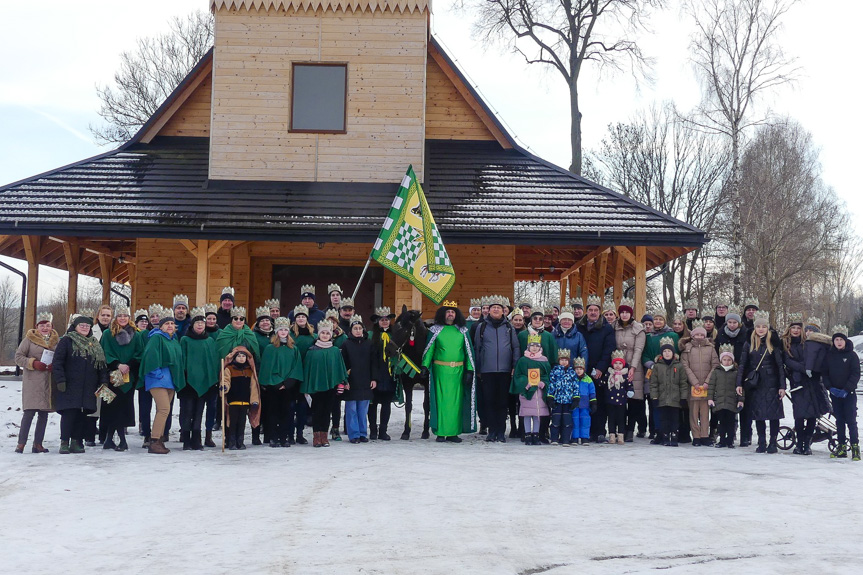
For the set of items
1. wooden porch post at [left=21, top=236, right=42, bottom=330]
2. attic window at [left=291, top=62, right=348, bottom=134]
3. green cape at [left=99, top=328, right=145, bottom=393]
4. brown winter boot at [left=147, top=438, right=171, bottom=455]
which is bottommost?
brown winter boot at [left=147, top=438, right=171, bottom=455]

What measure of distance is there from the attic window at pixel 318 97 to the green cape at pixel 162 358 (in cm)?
783

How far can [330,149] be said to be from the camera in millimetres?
17344

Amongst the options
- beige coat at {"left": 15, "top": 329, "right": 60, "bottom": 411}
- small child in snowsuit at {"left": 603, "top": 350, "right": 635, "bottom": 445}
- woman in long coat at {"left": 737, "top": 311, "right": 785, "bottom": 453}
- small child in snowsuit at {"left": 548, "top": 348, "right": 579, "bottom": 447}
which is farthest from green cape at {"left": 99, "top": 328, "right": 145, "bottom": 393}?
woman in long coat at {"left": 737, "top": 311, "right": 785, "bottom": 453}

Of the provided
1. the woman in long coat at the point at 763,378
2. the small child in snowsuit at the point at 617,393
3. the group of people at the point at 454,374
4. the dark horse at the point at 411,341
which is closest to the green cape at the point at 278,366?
the group of people at the point at 454,374

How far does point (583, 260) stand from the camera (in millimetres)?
20828

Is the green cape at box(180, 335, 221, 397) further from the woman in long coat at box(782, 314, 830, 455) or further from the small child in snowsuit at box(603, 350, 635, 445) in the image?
the woman in long coat at box(782, 314, 830, 455)

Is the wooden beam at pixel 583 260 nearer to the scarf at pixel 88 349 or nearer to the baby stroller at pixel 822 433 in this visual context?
the baby stroller at pixel 822 433

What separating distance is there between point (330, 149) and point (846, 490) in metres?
11.6

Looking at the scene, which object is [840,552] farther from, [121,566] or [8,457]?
[8,457]

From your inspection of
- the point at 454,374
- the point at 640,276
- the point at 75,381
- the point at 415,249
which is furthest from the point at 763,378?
the point at 75,381

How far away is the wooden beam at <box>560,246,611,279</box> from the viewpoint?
60.1ft

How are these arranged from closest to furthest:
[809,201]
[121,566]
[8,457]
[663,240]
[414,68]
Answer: [121,566], [8,457], [663,240], [414,68], [809,201]

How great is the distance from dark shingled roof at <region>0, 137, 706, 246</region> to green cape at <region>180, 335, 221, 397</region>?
5.48m

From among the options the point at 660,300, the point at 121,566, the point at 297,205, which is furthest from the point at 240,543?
the point at 660,300
